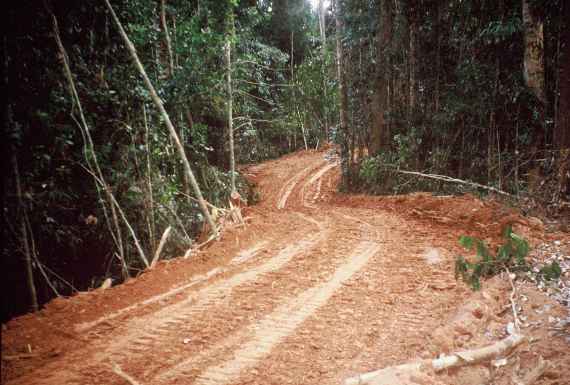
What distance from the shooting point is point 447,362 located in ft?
9.00

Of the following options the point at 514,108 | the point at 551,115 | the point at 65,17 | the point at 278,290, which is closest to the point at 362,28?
the point at 514,108

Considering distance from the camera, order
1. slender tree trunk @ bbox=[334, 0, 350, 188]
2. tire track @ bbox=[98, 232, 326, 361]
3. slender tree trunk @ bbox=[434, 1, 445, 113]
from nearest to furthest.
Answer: tire track @ bbox=[98, 232, 326, 361], slender tree trunk @ bbox=[434, 1, 445, 113], slender tree trunk @ bbox=[334, 0, 350, 188]

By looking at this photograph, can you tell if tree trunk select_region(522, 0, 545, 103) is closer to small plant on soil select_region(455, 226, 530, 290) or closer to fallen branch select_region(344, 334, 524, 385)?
small plant on soil select_region(455, 226, 530, 290)

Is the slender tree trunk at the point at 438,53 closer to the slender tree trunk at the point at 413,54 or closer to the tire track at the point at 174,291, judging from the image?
the slender tree trunk at the point at 413,54

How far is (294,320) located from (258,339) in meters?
0.51

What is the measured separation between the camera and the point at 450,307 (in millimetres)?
3914

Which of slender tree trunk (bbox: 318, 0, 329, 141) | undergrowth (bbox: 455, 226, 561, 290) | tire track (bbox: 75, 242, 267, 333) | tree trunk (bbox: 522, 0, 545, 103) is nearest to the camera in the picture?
tire track (bbox: 75, 242, 267, 333)

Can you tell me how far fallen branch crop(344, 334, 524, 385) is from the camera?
102 inches

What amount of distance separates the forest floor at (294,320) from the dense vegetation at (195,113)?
1546 mm

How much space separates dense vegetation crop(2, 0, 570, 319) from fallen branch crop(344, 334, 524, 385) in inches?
173

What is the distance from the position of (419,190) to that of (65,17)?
9.79 m

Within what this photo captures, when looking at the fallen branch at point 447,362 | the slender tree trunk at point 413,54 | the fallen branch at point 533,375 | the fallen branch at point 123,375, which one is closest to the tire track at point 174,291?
the fallen branch at point 123,375

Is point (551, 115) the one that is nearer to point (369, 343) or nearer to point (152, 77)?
point (369, 343)

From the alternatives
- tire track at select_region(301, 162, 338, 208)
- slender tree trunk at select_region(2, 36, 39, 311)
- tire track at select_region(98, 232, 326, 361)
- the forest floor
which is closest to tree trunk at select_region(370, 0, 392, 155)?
tire track at select_region(301, 162, 338, 208)
